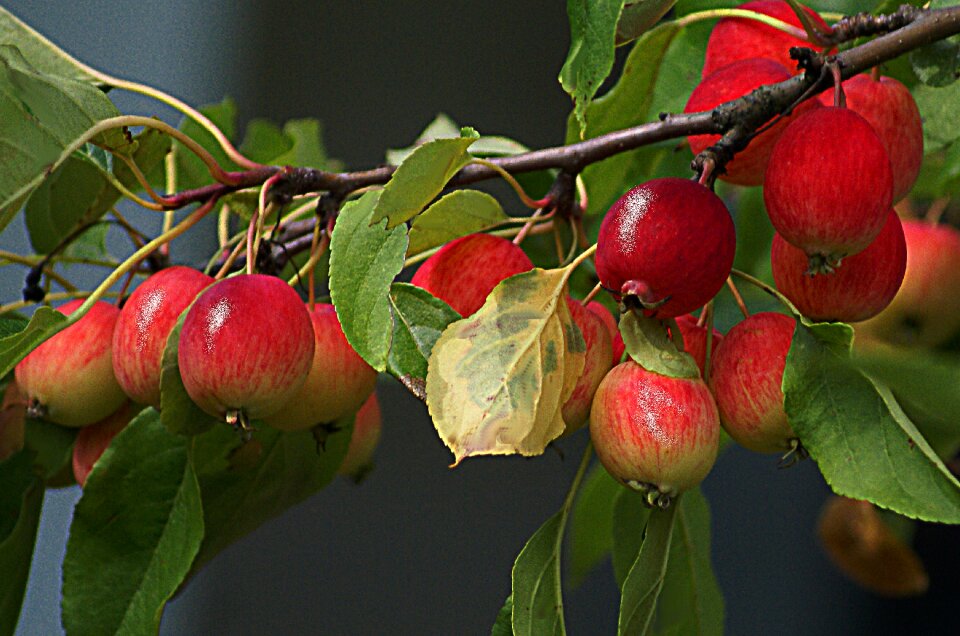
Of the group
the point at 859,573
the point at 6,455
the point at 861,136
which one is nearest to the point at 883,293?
the point at 861,136

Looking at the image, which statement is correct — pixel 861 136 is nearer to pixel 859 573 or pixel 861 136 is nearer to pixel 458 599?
pixel 859 573

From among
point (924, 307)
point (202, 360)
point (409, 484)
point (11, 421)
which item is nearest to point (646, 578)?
point (202, 360)

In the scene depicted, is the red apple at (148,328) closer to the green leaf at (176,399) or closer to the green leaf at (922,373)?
the green leaf at (176,399)

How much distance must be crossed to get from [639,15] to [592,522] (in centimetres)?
28

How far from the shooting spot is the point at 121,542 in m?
0.33

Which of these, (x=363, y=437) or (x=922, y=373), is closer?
(x=922, y=373)

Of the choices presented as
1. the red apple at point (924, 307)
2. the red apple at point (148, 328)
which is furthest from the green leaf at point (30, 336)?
the red apple at point (924, 307)

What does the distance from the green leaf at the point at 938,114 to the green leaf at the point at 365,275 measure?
228 millimetres

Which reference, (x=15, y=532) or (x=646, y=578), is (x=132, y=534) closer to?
(x=15, y=532)

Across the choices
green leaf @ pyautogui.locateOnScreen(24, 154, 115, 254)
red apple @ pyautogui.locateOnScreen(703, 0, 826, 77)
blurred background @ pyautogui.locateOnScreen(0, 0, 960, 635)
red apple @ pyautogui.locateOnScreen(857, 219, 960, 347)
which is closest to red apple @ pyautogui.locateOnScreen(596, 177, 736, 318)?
red apple @ pyautogui.locateOnScreen(703, 0, 826, 77)

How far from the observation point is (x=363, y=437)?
0.39m

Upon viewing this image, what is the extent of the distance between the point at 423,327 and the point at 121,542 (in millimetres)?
147

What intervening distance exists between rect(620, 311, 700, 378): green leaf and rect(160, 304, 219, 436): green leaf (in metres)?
0.12

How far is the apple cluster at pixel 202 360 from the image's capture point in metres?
0.26
